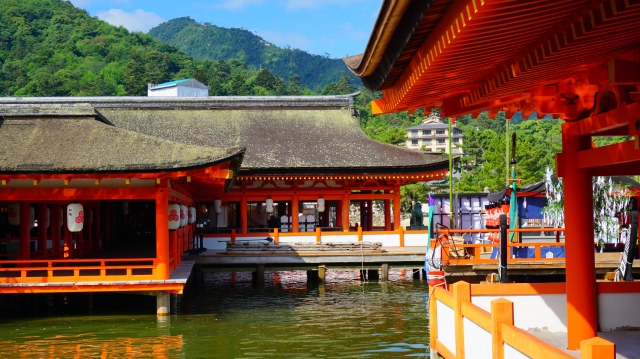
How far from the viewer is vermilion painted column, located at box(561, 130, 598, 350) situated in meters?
8.73

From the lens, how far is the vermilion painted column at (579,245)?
8734mm

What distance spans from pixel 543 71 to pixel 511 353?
102 inches

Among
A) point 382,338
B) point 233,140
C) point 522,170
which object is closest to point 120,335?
point 382,338

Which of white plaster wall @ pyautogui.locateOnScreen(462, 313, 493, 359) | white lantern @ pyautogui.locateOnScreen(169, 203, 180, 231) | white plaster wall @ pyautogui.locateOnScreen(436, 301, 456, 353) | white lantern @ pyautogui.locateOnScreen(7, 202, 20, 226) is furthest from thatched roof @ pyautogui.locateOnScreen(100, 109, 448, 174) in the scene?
white plaster wall @ pyautogui.locateOnScreen(462, 313, 493, 359)

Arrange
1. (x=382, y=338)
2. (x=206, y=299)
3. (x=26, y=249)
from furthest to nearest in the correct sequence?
1. (x=206, y=299)
2. (x=26, y=249)
3. (x=382, y=338)

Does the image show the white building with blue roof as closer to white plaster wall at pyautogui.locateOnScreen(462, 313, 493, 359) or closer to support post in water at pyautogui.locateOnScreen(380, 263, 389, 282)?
support post in water at pyautogui.locateOnScreen(380, 263, 389, 282)

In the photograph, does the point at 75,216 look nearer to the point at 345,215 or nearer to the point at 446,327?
the point at 446,327

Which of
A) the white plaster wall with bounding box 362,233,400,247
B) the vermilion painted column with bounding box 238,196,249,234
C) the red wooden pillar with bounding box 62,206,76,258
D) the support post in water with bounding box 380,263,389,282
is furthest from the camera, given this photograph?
the vermilion painted column with bounding box 238,196,249,234

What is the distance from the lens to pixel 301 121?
33.5 m

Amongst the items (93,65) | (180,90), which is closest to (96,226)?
(180,90)

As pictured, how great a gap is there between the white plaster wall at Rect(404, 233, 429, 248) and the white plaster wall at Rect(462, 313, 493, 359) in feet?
61.7

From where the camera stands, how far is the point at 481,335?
8211 millimetres

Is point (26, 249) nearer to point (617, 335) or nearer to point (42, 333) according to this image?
point (42, 333)

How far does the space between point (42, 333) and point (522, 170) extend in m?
37.0
